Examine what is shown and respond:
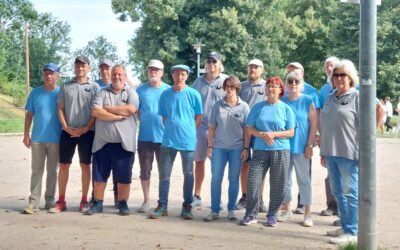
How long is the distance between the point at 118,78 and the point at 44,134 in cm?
128

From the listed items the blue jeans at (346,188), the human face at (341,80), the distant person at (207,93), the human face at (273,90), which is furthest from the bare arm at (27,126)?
the human face at (341,80)

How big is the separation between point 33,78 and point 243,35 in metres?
47.1

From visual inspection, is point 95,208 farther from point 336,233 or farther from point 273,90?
point 336,233

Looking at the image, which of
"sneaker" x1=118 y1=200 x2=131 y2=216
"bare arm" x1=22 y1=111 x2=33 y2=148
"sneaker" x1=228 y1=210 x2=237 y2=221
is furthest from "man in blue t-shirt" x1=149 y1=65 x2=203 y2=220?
"bare arm" x1=22 y1=111 x2=33 y2=148

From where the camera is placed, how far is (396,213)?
8.38 m

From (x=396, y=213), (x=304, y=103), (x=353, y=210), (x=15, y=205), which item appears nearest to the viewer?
(x=353, y=210)

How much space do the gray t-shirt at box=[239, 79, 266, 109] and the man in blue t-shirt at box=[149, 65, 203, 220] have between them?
2.63 ft

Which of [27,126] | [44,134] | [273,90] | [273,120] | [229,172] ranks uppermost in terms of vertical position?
[273,90]

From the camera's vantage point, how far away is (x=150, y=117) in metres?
8.43

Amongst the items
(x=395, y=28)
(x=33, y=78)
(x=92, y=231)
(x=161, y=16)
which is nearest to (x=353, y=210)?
(x=92, y=231)

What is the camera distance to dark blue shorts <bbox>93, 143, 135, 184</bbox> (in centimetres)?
819

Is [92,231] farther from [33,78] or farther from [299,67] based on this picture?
[33,78]

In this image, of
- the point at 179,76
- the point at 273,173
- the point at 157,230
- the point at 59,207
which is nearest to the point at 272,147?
the point at 273,173

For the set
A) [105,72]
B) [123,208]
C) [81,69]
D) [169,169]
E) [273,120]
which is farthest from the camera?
[105,72]
